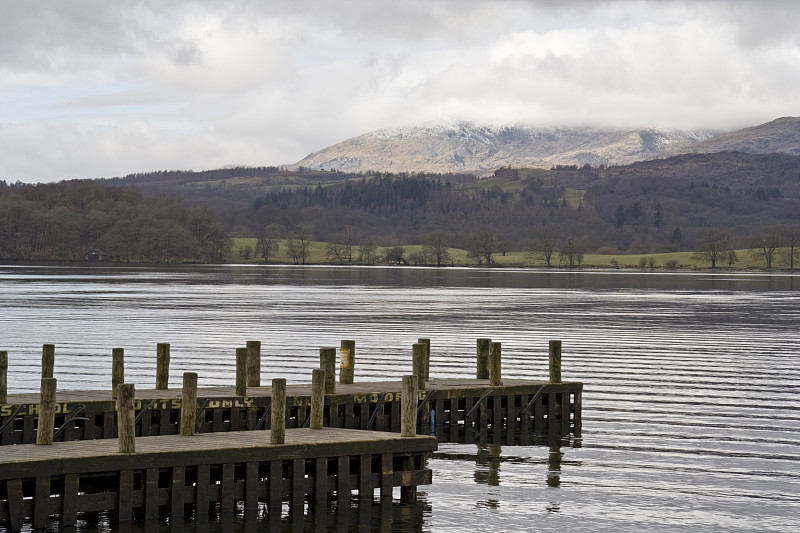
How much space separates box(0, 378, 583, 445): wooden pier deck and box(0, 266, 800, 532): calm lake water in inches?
62.8

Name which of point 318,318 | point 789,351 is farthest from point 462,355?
point 318,318

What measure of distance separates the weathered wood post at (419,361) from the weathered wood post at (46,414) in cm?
1082

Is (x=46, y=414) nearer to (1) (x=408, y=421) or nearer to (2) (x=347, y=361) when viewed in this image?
(1) (x=408, y=421)

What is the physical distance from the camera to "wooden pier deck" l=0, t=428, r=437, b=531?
18.4 metres

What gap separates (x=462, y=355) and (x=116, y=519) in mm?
32612

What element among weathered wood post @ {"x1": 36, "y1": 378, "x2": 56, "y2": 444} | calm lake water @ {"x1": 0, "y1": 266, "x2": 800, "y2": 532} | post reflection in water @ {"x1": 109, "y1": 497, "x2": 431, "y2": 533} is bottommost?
post reflection in water @ {"x1": 109, "y1": 497, "x2": 431, "y2": 533}

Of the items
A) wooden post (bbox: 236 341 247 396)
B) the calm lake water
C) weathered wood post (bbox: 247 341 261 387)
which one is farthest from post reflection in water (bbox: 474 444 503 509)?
weathered wood post (bbox: 247 341 261 387)

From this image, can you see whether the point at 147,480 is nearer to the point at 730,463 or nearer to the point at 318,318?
the point at 730,463

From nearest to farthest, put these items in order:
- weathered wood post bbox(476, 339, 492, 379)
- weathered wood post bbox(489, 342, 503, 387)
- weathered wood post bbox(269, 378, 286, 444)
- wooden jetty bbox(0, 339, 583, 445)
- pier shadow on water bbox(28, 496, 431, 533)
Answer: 1. pier shadow on water bbox(28, 496, 431, 533)
2. weathered wood post bbox(269, 378, 286, 444)
3. wooden jetty bbox(0, 339, 583, 445)
4. weathered wood post bbox(489, 342, 503, 387)
5. weathered wood post bbox(476, 339, 492, 379)

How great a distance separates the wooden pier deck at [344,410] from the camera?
25.2 metres

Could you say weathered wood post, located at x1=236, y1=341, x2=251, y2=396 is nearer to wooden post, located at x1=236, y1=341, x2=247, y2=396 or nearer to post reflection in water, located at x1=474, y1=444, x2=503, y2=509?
wooden post, located at x1=236, y1=341, x2=247, y2=396

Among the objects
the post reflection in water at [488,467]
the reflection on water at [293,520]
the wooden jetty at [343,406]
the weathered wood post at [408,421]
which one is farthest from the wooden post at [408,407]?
the wooden jetty at [343,406]

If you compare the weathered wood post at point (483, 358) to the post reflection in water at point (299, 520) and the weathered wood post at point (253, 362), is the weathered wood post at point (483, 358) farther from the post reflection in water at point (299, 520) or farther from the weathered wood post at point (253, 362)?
the post reflection in water at point (299, 520)

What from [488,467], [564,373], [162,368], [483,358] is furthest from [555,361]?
[564,373]
